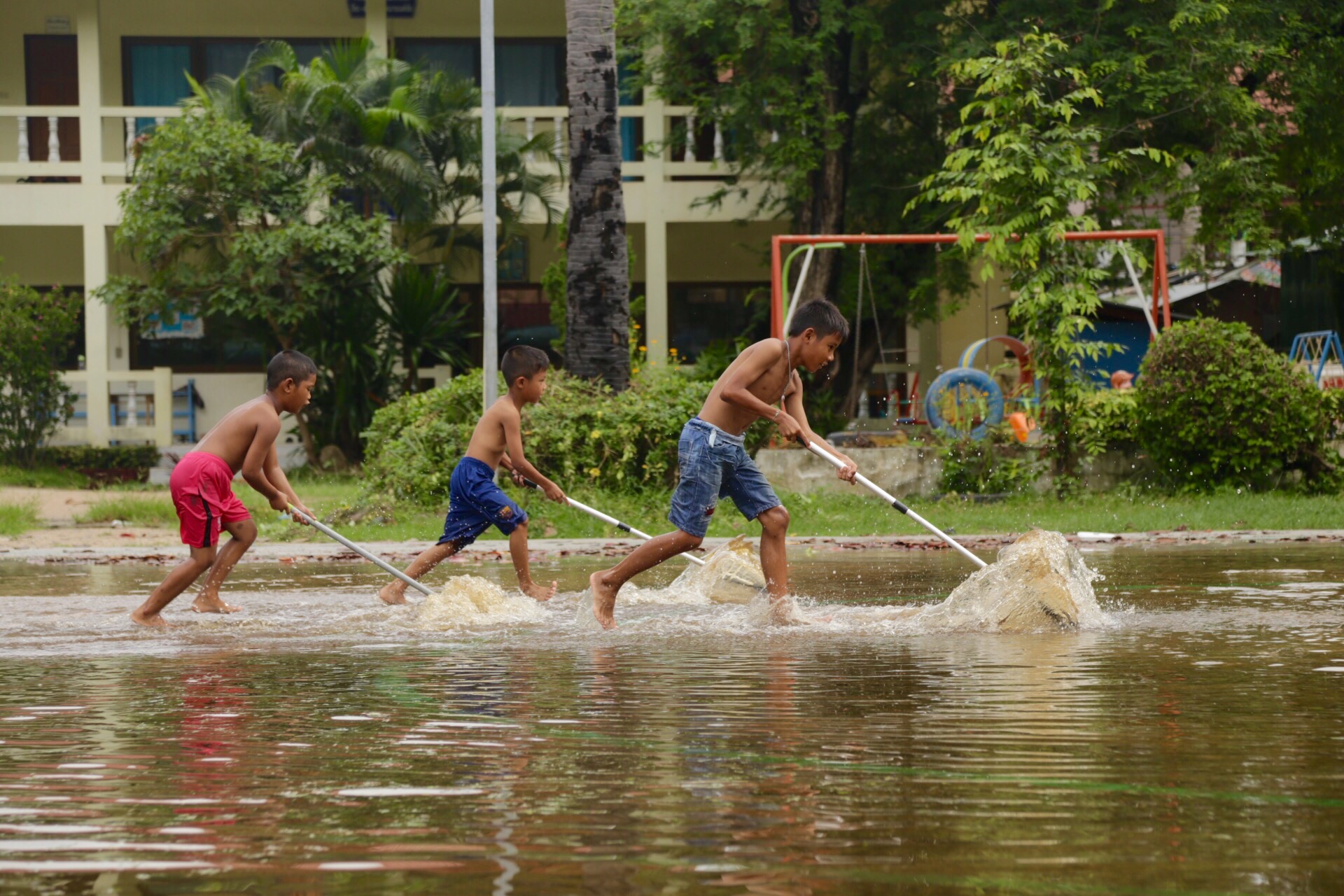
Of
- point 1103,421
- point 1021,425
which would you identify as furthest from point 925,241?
point 1103,421

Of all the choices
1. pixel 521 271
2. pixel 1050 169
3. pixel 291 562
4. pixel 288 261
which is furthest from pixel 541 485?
pixel 521 271

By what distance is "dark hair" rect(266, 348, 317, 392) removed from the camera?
27.7ft

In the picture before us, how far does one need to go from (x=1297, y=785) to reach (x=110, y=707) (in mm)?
3703

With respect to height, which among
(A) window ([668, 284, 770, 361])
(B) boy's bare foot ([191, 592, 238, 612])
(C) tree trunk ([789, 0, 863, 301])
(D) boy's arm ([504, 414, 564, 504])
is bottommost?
(B) boy's bare foot ([191, 592, 238, 612])

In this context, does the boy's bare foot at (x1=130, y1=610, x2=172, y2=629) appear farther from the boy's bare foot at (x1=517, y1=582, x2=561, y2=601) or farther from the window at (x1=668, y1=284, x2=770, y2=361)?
the window at (x1=668, y1=284, x2=770, y2=361)

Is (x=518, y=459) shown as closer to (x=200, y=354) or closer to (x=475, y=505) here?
(x=475, y=505)

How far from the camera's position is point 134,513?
15836mm

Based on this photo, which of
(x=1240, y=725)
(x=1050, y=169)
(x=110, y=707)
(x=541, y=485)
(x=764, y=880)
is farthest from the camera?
(x=1050, y=169)

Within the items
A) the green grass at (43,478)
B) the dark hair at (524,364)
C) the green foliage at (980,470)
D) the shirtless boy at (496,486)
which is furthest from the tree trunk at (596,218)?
the green grass at (43,478)

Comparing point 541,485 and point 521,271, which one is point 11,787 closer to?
point 541,485

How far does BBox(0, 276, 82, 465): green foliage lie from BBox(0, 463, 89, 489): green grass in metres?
0.44

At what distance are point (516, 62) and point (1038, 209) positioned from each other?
12711mm

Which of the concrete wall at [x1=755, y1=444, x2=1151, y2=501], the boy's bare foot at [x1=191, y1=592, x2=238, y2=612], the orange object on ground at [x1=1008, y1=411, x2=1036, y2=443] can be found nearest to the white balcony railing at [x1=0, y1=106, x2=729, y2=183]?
the orange object on ground at [x1=1008, y1=411, x2=1036, y2=443]

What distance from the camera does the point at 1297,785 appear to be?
385 centimetres
